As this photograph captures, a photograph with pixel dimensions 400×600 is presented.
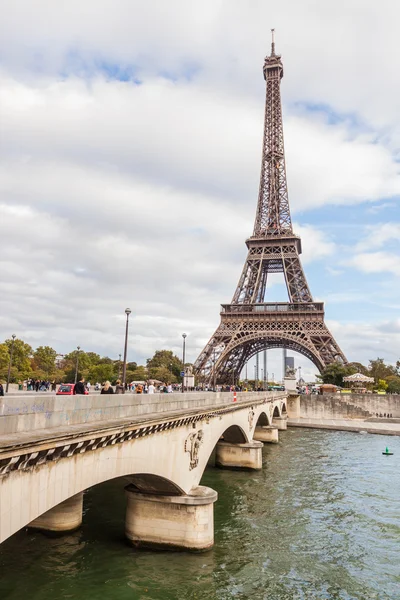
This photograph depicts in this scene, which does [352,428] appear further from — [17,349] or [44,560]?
[17,349]

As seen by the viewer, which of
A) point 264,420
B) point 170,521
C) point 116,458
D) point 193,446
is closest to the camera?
point 116,458

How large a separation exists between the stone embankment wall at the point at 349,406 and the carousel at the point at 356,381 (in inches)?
101

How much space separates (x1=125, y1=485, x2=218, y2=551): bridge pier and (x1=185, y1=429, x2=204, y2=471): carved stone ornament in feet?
5.13

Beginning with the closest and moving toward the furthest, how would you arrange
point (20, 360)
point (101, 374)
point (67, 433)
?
point (67, 433)
point (20, 360)
point (101, 374)

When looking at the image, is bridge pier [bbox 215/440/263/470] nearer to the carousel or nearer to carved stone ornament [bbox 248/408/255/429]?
carved stone ornament [bbox 248/408/255/429]

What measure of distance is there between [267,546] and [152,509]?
184 inches

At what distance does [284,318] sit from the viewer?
76500mm

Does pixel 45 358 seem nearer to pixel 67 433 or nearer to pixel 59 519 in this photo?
pixel 59 519

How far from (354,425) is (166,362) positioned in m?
79.3

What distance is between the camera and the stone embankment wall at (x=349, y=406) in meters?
70.2

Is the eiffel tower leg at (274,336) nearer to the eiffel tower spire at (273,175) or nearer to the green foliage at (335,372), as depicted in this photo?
the green foliage at (335,372)

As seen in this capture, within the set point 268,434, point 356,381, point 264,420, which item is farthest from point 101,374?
point 268,434

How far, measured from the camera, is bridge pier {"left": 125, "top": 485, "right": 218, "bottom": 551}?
1662 cm

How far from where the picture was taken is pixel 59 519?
18.3m
